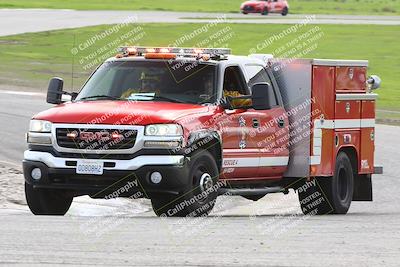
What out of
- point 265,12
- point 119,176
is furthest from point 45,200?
point 265,12

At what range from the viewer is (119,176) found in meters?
13.4

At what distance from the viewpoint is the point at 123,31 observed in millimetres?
54000

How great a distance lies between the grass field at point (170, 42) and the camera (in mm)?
40250

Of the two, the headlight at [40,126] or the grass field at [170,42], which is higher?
the headlight at [40,126]

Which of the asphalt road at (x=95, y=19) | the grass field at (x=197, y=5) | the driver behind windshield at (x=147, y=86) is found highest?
the driver behind windshield at (x=147, y=86)

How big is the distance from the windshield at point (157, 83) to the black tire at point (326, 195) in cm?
254

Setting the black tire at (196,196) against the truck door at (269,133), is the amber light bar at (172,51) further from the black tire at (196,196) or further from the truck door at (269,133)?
the black tire at (196,196)

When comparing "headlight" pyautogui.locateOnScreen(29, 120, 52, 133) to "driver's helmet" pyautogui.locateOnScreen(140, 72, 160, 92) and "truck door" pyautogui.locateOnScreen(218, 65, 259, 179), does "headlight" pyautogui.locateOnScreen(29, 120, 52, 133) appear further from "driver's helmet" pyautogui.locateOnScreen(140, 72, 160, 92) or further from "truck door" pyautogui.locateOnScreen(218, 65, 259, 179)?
"truck door" pyautogui.locateOnScreen(218, 65, 259, 179)

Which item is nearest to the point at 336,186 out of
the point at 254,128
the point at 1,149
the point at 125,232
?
the point at 254,128

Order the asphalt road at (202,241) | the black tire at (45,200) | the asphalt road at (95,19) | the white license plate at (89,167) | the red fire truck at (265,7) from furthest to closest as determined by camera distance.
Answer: the red fire truck at (265,7) < the asphalt road at (95,19) < the black tire at (45,200) < the white license plate at (89,167) < the asphalt road at (202,241)

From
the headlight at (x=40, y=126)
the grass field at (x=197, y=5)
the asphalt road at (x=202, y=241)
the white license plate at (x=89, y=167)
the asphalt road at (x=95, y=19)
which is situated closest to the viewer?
the asphalt road at (x=202, y=241)

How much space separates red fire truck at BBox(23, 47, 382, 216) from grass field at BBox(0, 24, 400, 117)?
1920cm

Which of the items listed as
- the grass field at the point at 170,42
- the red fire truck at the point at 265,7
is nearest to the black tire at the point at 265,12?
the red fire truck at the point at 265,7

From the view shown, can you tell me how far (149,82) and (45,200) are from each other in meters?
1.80
